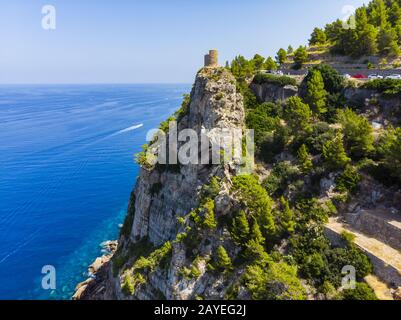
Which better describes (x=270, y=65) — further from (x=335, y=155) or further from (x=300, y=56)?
(x=335, y=155)

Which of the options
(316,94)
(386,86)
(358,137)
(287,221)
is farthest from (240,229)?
(386,86)

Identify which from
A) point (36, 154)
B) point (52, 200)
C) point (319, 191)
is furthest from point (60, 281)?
point (36, 154)

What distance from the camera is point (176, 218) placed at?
4162cm

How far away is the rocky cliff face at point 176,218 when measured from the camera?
3375 centimetres

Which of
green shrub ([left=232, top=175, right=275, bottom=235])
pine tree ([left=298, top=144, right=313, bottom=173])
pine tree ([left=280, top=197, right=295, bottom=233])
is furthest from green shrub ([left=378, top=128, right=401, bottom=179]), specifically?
green shrub ([left=232, top=175, right=275, bottom=235])

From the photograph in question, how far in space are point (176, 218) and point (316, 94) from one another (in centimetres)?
2691

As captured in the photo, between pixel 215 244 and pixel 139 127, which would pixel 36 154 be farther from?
pixel 215 244

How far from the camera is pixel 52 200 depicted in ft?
240

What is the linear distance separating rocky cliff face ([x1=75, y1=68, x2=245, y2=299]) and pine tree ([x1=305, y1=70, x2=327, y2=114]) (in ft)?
34.2

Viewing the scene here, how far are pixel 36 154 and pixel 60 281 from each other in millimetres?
57541

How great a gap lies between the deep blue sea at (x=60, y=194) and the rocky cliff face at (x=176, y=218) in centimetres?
1001

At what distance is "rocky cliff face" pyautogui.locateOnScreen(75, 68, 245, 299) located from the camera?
3375cm

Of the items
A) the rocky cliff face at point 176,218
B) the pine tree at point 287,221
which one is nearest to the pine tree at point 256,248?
the pine tree at point 287,221

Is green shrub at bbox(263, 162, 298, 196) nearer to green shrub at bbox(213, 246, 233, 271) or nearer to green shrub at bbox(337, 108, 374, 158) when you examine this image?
green shrub at bbox(337, 108, 374, 158)
